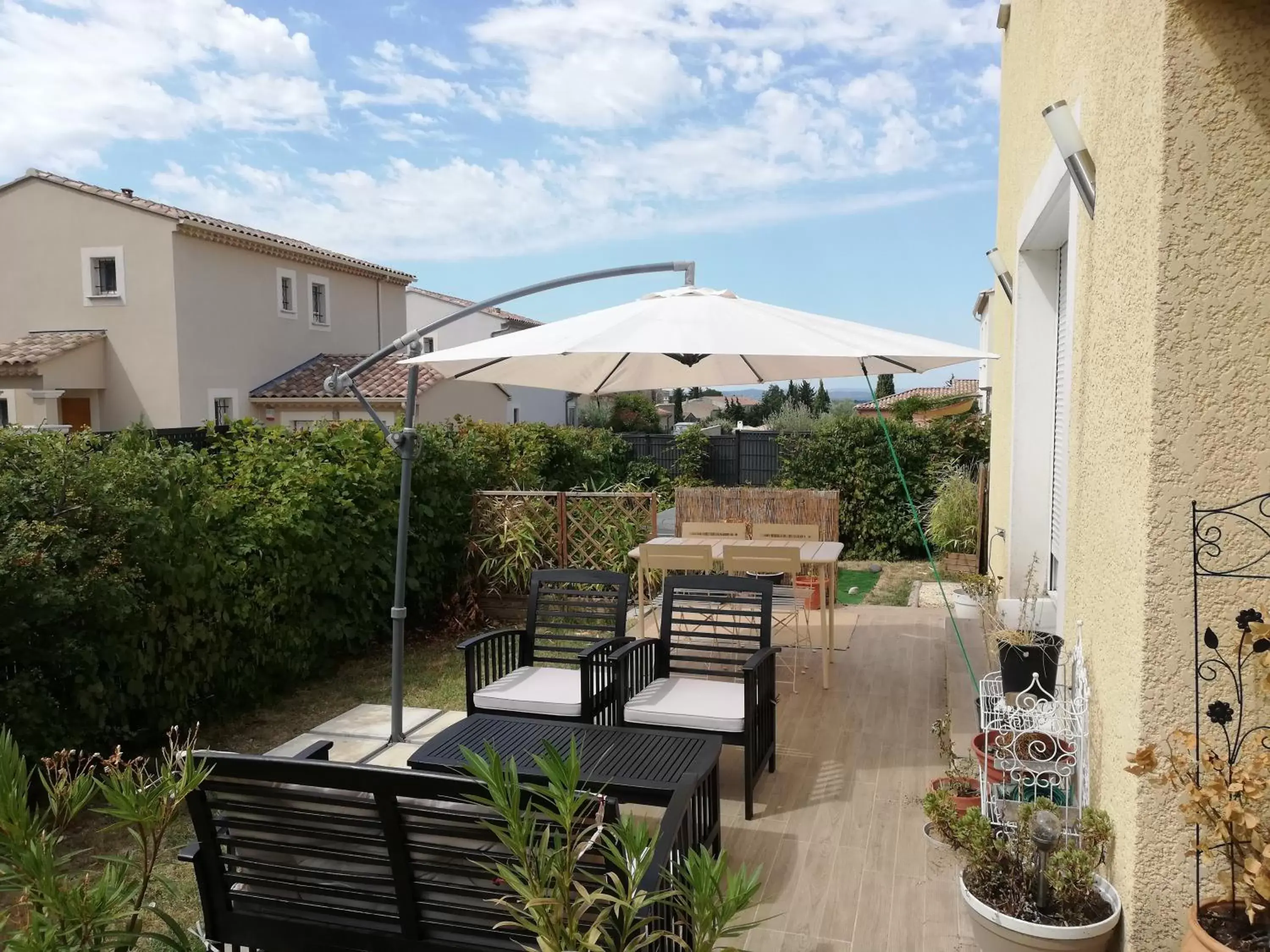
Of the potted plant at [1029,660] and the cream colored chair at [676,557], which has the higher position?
the cream colored chair at [676,557]

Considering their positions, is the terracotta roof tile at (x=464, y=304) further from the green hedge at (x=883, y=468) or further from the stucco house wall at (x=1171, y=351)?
the stucco house wall at (x=1171, y=351)

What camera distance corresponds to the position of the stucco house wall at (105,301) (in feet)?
68.2

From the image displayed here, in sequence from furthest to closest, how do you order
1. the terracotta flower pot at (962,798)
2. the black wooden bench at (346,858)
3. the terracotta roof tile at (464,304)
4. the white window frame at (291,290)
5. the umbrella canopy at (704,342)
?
the terracotta roof tile at (464,304) → the white window frame at (291,290) → the umbrella canopy at (704,342) → the terracotta flower pot at (962,798) → the black wooden bench at (346,858)

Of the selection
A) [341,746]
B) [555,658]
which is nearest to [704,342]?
[555,658]

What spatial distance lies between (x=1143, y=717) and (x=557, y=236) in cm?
2046

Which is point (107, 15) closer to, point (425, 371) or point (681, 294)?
point (681, 294)

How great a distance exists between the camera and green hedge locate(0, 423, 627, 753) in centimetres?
461

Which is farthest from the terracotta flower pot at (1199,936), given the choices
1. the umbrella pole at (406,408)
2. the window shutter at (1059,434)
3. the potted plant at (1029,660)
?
the umbrella pole at (406,408)

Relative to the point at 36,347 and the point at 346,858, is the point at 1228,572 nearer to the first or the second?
the point at 346,858

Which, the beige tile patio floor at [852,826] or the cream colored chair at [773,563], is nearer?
the beige tile patio floor at [852,826]

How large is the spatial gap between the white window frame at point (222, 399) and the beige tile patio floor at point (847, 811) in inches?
706

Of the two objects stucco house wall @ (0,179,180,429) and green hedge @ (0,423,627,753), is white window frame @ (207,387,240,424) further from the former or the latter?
green hedge @ (0,423,627,753)

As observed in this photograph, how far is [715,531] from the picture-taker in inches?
345

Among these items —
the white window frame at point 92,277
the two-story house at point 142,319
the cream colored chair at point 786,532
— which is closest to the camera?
the cream colored chair at point 786,532
